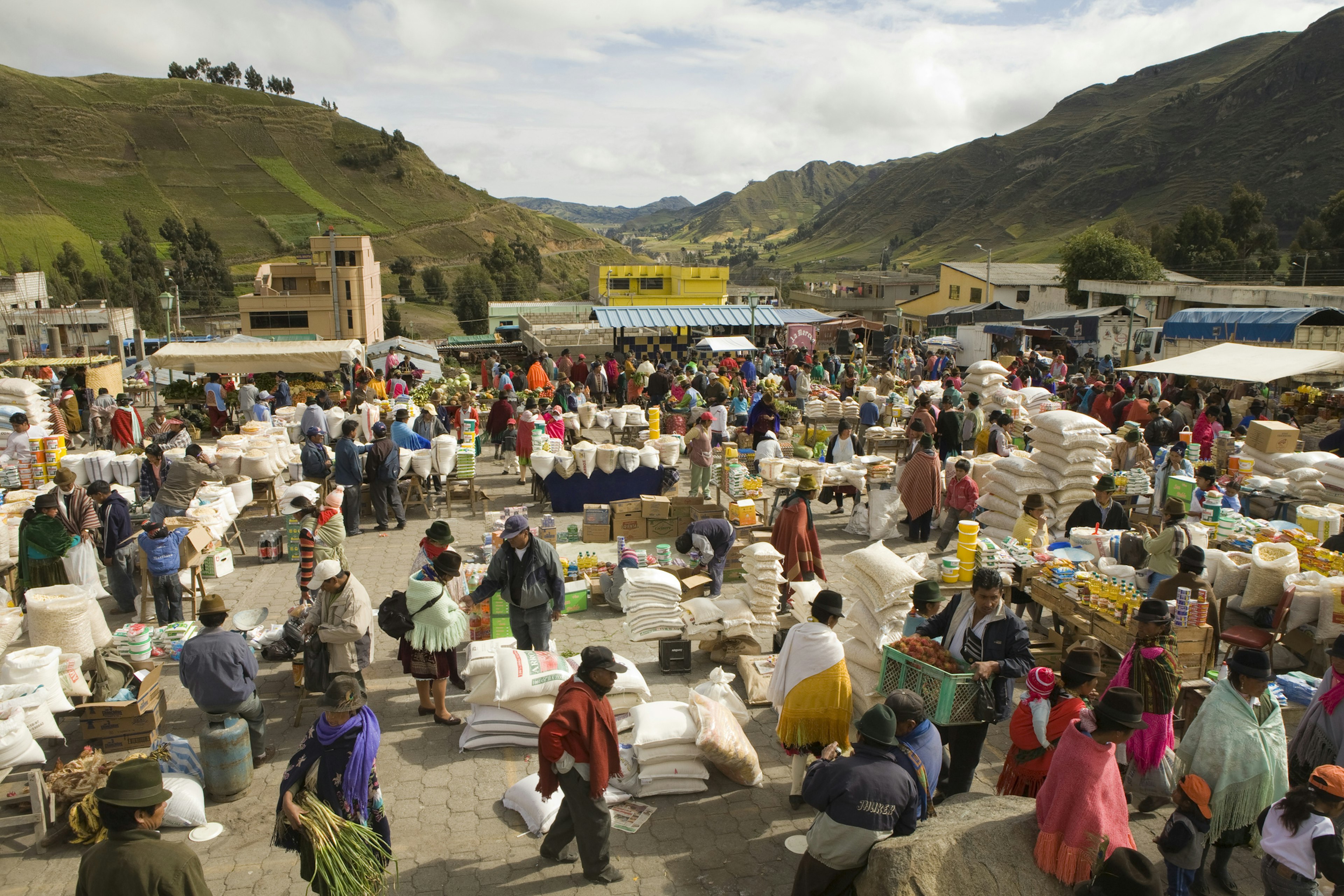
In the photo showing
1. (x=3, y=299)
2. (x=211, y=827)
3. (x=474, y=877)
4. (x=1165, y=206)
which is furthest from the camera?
(x=1165, y=206)

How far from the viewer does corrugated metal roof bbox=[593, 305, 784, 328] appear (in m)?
24.4

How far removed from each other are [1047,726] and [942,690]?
54cm

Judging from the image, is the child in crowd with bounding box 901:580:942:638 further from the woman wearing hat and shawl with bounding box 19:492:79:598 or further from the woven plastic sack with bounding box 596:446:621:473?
the woman wearing hat and shawl with bounding box 19:492:79:598

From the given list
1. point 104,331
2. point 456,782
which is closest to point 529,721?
point 456,782

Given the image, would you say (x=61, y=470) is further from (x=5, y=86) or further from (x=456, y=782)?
(x=5, y=86)

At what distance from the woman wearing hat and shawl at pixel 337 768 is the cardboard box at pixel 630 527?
6310 millimetres

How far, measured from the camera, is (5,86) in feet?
343

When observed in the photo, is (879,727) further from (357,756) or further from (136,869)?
(136,869)

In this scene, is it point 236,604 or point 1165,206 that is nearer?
point 236,604

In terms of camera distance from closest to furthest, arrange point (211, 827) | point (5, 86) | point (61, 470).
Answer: point (211, 827) < point (61, 470) < point (5, 86)

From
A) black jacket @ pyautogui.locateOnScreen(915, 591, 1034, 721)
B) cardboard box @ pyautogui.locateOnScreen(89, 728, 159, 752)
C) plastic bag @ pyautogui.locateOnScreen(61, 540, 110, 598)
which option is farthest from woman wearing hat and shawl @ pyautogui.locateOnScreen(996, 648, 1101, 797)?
plastic bag @ pyautogui.locateOnScreen(61, 540, 110, 598)

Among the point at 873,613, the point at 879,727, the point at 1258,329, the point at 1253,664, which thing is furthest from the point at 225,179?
the point at 1253,664

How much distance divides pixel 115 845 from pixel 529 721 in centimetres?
289

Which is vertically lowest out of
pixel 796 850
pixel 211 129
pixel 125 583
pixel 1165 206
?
pixel 796 850
